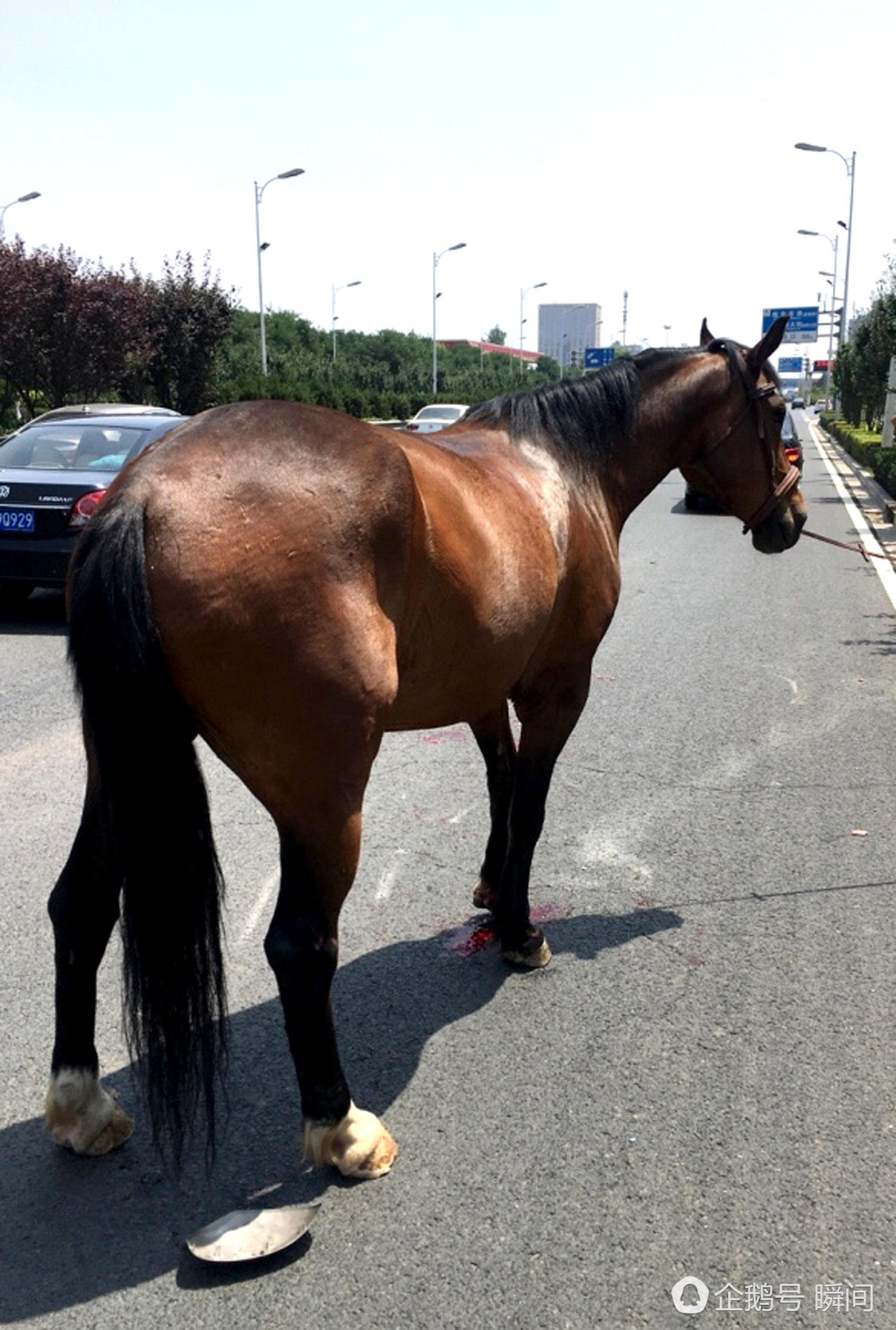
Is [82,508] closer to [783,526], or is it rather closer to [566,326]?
[783,526]

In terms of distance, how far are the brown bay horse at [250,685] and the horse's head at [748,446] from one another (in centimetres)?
140

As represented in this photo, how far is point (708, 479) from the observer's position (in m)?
4.51

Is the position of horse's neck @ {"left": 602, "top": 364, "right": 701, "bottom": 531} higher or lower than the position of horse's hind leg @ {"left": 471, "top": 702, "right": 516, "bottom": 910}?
higher

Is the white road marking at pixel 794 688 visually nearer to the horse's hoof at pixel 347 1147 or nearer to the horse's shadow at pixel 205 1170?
the horse's shadow at pixel 205 1170

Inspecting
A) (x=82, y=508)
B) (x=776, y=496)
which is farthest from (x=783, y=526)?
(x=82, y=508)

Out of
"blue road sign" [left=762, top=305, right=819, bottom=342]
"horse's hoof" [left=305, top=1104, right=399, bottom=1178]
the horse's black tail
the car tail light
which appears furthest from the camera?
"blue road sign" [left=762, top=305, right=819, bottom=342]

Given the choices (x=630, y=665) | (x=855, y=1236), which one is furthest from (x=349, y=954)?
(x=630, y=665)

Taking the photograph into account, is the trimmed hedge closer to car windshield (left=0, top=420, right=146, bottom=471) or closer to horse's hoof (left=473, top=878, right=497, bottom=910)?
car windshield (left=0, top=420, right=146, bottom=471)

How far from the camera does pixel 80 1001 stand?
2.96 meters

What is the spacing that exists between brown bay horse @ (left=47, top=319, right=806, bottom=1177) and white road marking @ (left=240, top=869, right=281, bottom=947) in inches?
43.4

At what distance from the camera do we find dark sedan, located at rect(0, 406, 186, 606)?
365 inches

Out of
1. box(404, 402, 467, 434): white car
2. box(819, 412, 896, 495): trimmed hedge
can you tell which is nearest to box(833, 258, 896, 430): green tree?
box(819, 412, 896, 495): trimmed hedge

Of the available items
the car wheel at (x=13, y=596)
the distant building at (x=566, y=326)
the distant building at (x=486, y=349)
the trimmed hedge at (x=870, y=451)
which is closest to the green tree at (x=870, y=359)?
the trimmed hedge at (x=870, y=451)

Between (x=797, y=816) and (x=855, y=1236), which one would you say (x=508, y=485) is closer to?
(x=855, y=1236)
